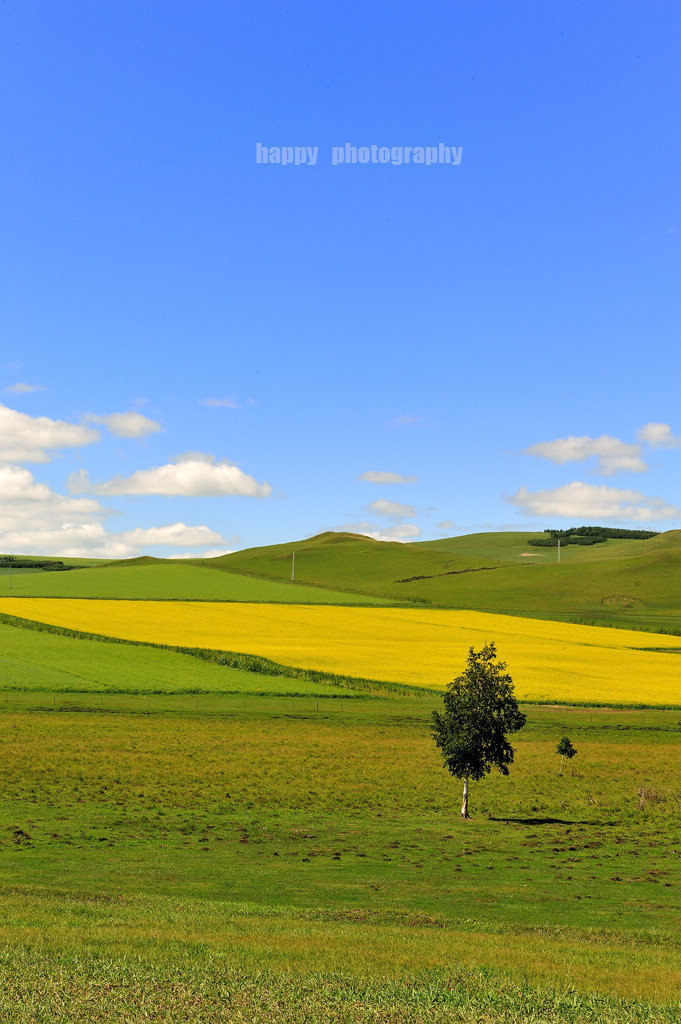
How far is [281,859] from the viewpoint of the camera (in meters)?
31.8

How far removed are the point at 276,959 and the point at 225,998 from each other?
242 cm

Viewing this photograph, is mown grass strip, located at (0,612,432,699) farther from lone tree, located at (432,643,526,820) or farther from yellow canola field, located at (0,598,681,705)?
lone tree, located at (432,643,526,820)

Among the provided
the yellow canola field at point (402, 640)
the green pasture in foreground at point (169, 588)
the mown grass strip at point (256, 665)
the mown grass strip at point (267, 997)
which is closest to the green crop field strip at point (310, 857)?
the mown grass strip at point (267, 997)

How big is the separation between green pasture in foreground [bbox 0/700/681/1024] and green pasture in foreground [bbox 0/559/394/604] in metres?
78.3

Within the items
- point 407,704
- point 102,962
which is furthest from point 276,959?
point 407,704

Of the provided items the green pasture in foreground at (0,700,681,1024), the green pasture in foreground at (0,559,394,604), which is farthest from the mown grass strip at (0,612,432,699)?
the green pasture in foreground at (0,559,394,604)

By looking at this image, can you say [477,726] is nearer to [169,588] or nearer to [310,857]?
[310,857]

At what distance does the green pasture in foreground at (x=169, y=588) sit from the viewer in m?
142

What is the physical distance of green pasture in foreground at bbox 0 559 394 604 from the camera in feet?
466

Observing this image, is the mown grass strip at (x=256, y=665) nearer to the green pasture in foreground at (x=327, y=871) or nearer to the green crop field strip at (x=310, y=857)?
the green crop field strip at (x=310, y=857)

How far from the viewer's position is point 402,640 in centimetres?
10244

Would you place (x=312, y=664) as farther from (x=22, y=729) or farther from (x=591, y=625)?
(x=591, y=625)

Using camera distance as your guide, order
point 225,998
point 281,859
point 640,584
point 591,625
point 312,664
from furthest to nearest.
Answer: point 640,584, point 591,625, point 312,664, point 281,859, point 225,998

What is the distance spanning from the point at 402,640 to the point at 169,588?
6206cm
